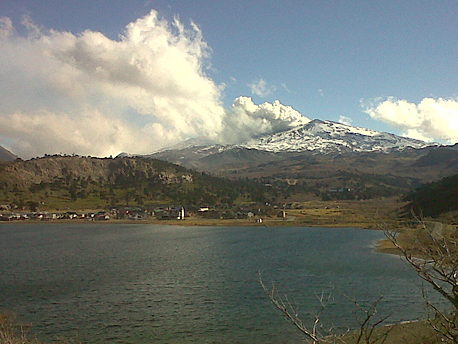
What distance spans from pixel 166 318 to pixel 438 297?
21214 millimetres

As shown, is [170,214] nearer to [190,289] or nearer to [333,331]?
[190,289]

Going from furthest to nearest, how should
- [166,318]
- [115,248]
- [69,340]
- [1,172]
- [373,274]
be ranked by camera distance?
1. [1,172]
2. [115,248]
3. [373,274]
4. [166,318]
5. [69,340]

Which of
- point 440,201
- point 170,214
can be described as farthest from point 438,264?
point 170,214

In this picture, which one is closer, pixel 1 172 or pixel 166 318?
pixel 166 318

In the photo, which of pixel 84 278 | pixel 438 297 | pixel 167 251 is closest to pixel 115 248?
pixel 167 251

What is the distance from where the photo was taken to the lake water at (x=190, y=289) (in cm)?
2686

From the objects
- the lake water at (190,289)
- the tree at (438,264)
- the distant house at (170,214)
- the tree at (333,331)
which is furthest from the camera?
the distant house at (170,214)

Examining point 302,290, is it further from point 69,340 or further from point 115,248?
point 115,248

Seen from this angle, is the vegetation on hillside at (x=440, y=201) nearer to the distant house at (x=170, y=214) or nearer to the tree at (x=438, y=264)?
the tree at (x=438, y=264)

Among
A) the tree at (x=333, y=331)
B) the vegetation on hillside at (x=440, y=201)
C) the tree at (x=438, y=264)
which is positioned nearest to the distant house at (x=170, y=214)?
the vegetation on hillside at (x=440, y=201)

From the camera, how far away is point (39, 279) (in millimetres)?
44094

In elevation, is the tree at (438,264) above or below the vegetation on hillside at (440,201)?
below

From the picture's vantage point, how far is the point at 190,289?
38531 mm

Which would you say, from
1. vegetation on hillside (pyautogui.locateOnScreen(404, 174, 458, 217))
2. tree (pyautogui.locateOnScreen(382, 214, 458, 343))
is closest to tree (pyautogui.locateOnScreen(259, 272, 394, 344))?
tree (pyautogui.locateOnScreen(382, 214, 458, 343))
